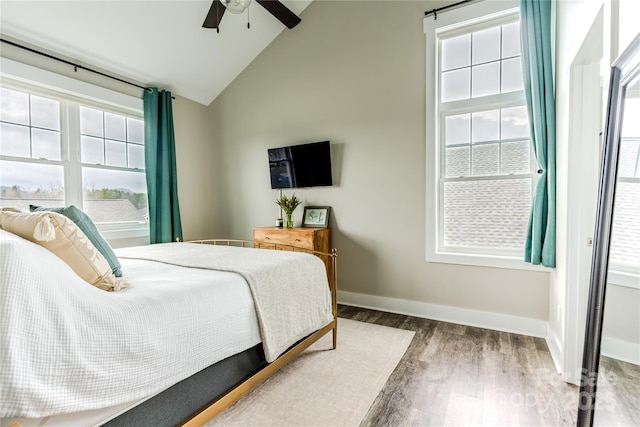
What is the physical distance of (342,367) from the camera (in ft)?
6.96

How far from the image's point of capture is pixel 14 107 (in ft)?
9.23

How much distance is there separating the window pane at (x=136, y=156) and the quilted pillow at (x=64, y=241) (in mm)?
2704

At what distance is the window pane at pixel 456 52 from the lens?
2.97 m

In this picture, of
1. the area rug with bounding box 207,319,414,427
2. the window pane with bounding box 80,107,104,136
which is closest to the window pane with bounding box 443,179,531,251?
the area rug with bounding box 207,319,414,427

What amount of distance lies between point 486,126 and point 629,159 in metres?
1.88

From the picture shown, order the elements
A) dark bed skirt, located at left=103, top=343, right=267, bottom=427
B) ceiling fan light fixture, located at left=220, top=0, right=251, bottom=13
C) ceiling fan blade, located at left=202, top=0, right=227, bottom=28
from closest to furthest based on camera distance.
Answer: dark bed skirt, located at left=103, top=343, right=267, bottom=427, ceiling fan light fixture, located at left=220, top=0, right=251, bottom=13, ceiling fan blade, located at left=202, top=0, right=227, bottom=28

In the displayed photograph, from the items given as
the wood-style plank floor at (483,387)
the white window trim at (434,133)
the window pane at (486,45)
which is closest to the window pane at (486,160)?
the white window trim at (434,133)

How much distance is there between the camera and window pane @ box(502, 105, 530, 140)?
2.72 metres

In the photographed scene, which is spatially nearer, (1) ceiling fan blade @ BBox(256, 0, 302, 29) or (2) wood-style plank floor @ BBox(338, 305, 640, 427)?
(2) wood-style plank floor @ BBox(338, 305, 640, 427)

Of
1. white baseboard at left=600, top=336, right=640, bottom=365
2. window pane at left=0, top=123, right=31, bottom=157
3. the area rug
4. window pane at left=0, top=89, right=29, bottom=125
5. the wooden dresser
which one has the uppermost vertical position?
window pane at left=0, top=89, right=29, bottom=125

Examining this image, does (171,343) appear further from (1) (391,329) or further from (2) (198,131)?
(2) (198,131)

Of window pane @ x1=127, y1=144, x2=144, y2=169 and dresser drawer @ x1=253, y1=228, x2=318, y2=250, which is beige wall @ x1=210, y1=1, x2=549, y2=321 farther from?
window pane @ x1=127, y1=144, x2=144, y2=169

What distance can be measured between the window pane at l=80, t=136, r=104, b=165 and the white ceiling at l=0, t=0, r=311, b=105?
0.80m

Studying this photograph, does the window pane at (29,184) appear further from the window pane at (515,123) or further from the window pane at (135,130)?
the window pane at (515,123)
